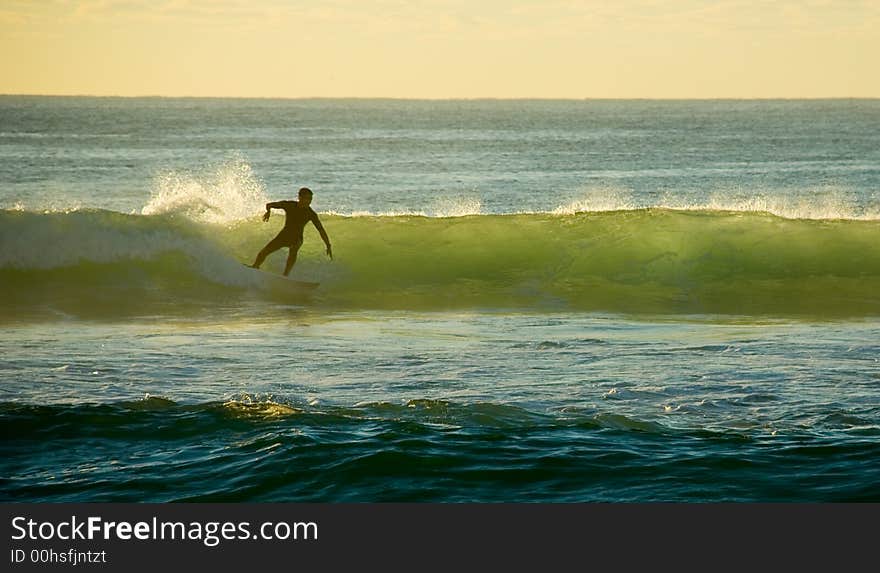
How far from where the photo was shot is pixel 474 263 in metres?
23.9

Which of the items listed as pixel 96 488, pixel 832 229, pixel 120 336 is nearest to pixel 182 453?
pixel 96 488

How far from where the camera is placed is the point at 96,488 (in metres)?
9.32

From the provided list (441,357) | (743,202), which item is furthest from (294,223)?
(743,202)

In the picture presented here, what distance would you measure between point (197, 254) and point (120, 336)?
6188 millimetres

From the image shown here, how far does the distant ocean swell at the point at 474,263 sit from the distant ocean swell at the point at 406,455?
27.2 ft

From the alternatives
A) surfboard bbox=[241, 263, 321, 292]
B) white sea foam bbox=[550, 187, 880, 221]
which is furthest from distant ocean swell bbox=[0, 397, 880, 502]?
white sea foam bbox=[550, 187, 880, 221]

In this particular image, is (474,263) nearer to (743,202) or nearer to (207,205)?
(207,205)

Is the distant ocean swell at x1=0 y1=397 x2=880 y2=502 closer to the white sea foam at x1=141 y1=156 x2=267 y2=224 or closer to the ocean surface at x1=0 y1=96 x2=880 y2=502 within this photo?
the ocean surface at x1=0 y1=96 x2=880 y2=502

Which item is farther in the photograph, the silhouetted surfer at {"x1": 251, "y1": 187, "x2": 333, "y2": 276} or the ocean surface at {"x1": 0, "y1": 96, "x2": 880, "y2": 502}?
the silhouetted surfer at {"x1": 251, "y1": 187, "x2": 333, "y2": 276}

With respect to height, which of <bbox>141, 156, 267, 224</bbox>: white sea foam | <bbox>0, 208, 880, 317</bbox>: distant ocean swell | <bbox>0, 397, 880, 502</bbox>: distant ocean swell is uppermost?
<bbox>141, 156, 267, 224</bbox>: white sea foam

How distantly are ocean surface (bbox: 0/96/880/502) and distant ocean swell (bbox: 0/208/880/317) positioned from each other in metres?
0.07

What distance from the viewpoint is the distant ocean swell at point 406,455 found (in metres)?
9.28

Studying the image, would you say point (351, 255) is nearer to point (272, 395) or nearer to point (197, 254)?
point (197, 254)

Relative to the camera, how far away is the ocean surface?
973cm
